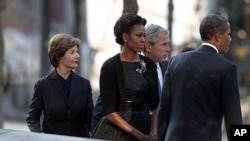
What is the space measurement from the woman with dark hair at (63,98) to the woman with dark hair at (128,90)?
276 millimetres

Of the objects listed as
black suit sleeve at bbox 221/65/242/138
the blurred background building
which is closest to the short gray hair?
black suit sleeve at bbox 221/65/242/138

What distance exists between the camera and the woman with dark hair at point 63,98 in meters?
6.09

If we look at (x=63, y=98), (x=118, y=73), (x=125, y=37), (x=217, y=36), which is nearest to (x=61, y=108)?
(x=63, y=98)

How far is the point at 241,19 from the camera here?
18328 millimetres

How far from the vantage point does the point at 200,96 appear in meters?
5.25

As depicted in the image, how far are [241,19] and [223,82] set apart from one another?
1332 centimetres

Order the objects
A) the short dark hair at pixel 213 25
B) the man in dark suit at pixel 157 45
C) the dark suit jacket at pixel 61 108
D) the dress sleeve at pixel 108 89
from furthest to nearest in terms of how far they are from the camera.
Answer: the man in dark suit at pixel 157 45
the dark suit jacket at pixel 61 108
the dress sleeve at pixel 108 89
the short dark hair at pixel 213 25

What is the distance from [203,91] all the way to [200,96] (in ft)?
0.12

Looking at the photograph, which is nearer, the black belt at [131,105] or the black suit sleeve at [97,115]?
the black belt at [131,105]

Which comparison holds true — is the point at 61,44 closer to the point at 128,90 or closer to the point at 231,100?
the point at 128,90

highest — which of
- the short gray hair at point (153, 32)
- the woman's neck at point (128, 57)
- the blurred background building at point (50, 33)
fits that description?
the blurred background building at point (50, 33)

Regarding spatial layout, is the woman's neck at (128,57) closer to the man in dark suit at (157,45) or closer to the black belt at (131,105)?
the black belt at (131,105)

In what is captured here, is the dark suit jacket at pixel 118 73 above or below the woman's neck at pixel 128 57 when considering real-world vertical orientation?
below

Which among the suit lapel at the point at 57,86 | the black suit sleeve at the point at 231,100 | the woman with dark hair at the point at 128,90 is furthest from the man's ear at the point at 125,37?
the black suit sleeve at the point at 231,100
